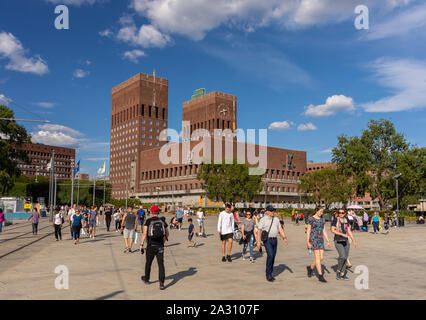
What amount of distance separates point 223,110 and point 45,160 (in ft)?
270

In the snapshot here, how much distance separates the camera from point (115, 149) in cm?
15562

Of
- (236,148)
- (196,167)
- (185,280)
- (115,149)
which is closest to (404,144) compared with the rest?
(236,148)

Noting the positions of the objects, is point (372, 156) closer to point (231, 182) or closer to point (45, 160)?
point (231, 182)

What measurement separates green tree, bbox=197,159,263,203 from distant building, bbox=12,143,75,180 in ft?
360

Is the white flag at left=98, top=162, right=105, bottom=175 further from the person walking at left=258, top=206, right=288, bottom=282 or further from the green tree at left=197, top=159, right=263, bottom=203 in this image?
the person walking at left=258, top=206, right=288, bottom=282

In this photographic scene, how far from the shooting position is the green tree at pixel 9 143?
5300cm

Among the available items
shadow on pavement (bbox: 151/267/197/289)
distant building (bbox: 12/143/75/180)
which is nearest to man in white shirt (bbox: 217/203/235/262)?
shadow on pavement (bbox: 151/267/197/289)

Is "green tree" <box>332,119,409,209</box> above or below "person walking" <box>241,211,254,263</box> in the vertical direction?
above

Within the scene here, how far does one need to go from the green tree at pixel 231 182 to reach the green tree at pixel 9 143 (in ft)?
95.0

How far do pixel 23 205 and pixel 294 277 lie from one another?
51.9 metres

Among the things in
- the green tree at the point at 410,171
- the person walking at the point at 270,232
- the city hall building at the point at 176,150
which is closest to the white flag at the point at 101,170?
the city hall building at the point at 176,150

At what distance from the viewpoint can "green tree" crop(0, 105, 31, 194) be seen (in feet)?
174
